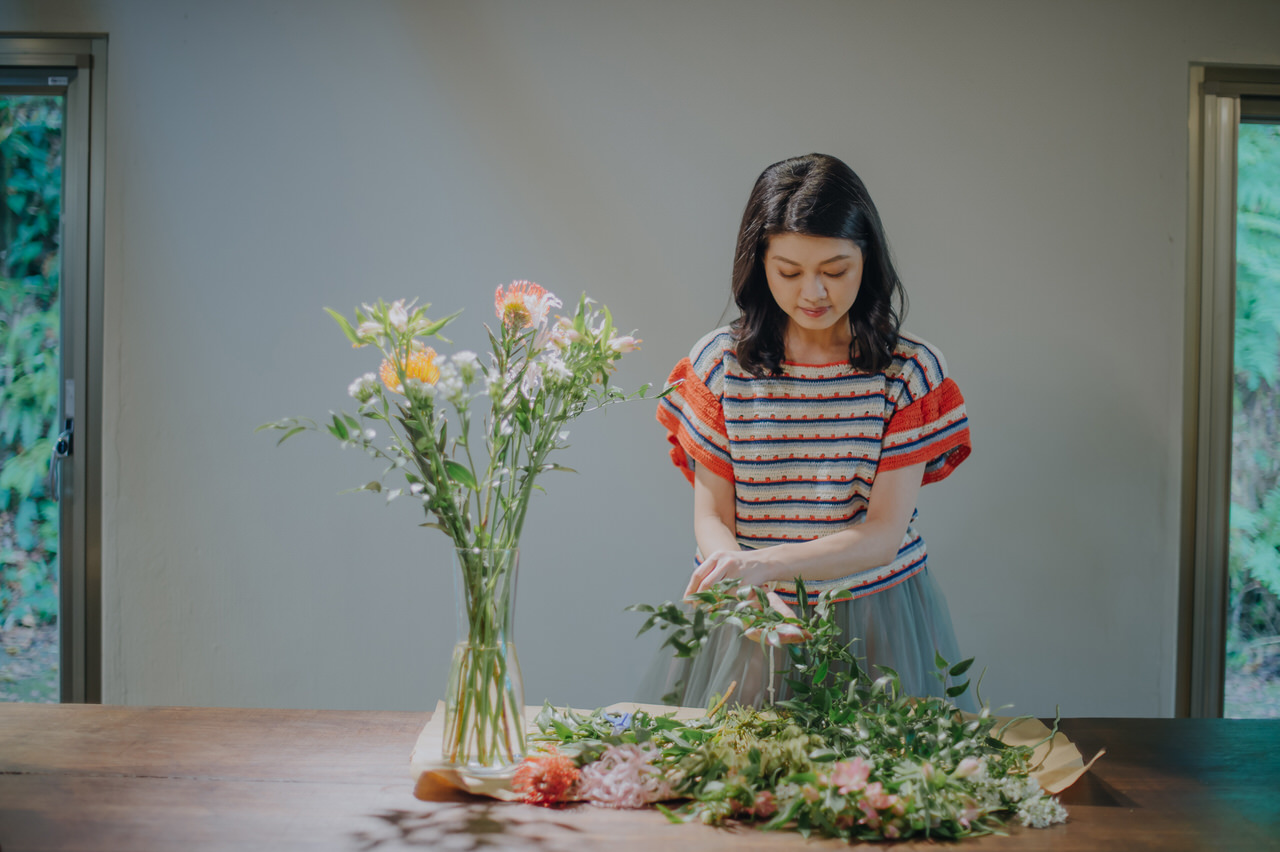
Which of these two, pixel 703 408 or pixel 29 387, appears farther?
pixel 29 387

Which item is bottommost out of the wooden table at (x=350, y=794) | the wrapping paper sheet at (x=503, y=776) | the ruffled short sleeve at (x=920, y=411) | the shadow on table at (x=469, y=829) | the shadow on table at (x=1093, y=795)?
the shadow on table at (x=1093, y=795)

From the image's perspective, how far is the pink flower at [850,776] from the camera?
961 millimetres

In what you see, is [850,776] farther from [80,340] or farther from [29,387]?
[29,387]

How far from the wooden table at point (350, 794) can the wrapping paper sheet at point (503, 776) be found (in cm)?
2

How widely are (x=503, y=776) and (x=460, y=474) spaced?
341mm

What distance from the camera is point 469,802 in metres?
1.04

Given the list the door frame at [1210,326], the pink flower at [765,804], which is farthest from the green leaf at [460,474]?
the door frame at [1210,326]

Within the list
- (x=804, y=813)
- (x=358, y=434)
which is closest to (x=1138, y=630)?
(x=804, y=813)

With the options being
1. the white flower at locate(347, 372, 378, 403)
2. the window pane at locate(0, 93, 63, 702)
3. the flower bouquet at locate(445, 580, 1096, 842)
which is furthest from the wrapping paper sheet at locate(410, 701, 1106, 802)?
the window pane at locate(0, 93, 63, 702)

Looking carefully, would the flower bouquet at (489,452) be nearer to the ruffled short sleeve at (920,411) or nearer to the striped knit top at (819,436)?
the striped knit top at (819,436)

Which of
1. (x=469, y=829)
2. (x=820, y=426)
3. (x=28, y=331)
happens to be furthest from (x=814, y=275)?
(x=28, y=331)

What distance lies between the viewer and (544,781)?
104 centimetres

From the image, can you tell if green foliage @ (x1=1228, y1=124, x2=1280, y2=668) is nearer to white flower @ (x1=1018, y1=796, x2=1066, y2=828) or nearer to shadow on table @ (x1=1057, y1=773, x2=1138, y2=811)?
shadow on table @ (x1=1057, y1=773, x2=1138, y2=811)

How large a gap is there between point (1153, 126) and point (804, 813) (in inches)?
83.7
